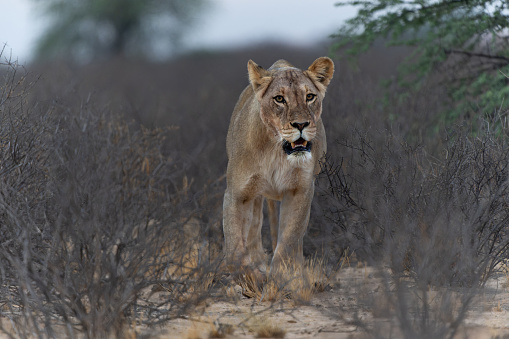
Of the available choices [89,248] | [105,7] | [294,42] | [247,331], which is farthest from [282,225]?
[294,42]

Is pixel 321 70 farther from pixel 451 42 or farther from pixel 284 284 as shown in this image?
pixel 451 42

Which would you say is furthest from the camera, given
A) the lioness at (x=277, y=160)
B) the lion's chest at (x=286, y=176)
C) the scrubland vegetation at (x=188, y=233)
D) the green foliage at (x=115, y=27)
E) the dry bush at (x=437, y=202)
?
the green foliage at (x=115, y=27)

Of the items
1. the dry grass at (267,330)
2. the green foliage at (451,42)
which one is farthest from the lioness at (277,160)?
the green foliage at (451,42)

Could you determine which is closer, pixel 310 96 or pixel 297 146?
pixel 297 146

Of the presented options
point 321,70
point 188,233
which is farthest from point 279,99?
point 188,233

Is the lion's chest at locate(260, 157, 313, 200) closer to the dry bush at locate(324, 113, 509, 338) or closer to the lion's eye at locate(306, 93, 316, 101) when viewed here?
the dry bush at locate(324, 113, 509, 338)

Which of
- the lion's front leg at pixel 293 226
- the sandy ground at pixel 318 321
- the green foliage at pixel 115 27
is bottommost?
the sandy ground at pixel 318 321

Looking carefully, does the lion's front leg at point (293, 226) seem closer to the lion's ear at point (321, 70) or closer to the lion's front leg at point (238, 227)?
the lion's front leg at point (238, 227)

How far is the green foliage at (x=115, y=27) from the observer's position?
107ft

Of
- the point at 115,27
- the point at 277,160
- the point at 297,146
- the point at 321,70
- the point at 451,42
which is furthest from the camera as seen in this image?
the point at 115,27

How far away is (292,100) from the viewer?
5.25 meters

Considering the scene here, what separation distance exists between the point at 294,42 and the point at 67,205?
3235 centimetres

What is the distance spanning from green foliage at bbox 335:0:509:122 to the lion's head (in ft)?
10.8

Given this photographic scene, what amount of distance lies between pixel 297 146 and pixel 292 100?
1.12ft
